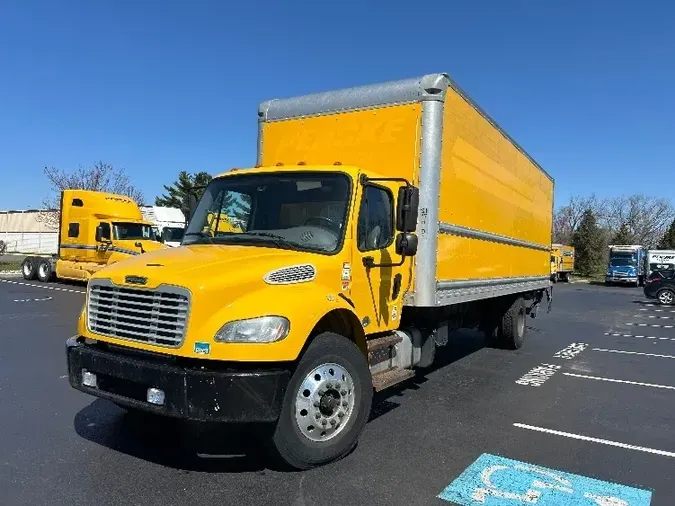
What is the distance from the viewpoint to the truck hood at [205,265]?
395 cm

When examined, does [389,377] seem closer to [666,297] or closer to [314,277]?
[314,277]

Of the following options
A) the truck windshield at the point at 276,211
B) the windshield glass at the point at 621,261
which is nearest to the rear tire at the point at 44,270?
the truck windshield at the point at 276,211

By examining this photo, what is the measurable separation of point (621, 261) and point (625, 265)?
0.41 m

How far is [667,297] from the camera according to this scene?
990 inches

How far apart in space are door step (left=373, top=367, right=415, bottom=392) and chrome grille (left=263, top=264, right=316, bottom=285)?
1330 millimetres

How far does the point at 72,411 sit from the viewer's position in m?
5.58

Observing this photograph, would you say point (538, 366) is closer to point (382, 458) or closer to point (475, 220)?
point (475, 220)

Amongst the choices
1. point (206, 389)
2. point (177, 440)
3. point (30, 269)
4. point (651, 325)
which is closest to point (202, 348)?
point (206, 389)

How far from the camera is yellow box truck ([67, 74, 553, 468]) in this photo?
383cm

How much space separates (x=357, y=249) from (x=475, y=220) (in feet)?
8.77

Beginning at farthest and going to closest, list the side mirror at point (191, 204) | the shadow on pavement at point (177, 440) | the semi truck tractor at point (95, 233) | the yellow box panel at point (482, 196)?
the semi truck tractor at point (95, 233), the yellow box panel at point (482, 196), the side mirror at point (191, 204), the shadow on pavement at point (177, 440)

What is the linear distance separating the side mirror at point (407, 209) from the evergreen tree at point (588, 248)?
57.0m

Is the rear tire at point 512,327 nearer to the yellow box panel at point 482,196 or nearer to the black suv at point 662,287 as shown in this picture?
the yellow box panel at point 482,196

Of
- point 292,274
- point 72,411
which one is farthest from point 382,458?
point 72,411
